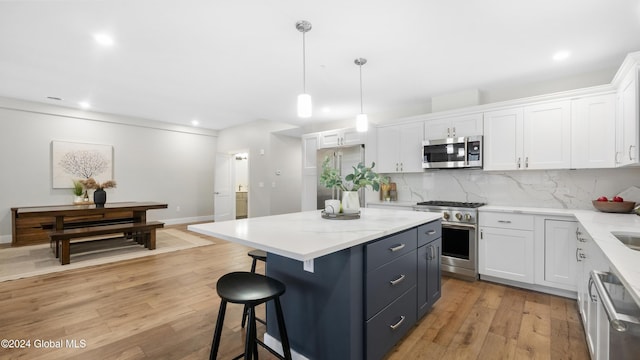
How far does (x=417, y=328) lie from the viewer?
222cm

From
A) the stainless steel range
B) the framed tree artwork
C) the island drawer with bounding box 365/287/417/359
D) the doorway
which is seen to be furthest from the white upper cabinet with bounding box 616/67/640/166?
the framed tree artwork

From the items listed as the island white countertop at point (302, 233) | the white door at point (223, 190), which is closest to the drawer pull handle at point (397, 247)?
the island white countertop at point (302, 233)

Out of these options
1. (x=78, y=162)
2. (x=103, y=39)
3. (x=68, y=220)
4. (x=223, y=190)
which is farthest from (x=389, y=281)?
(x=78, y=162)

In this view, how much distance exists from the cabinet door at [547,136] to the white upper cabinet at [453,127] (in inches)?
20.2

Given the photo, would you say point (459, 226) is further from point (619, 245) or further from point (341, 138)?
point (341, 138)

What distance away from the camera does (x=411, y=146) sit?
4133 millimetres

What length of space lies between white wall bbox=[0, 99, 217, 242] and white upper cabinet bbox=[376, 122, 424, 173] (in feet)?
17.3

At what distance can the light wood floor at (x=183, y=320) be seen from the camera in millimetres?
1916

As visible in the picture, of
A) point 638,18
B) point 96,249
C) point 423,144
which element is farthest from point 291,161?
point 638,18

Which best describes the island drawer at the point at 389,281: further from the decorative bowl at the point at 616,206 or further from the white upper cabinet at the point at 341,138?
the white upper cabinet at the point at 341,138

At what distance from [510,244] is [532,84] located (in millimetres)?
2074

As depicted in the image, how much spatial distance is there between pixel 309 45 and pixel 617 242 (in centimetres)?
267

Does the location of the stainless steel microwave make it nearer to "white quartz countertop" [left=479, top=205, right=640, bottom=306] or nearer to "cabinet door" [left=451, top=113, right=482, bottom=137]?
"cabinet door" [left=451, top=113, right=482, bottom=137]

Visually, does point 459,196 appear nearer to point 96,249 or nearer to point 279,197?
point 279,197
